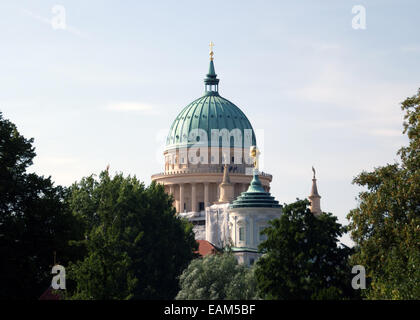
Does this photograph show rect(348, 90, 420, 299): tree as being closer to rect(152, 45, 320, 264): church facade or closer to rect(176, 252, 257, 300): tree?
rect(176, 252, 257, 300): tree

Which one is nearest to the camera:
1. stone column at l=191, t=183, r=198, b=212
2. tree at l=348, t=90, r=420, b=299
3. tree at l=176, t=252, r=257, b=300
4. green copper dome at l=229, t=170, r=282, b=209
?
tree at l=348, t=90, r=420, b=299

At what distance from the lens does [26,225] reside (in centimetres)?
7925

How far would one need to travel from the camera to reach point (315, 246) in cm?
7325

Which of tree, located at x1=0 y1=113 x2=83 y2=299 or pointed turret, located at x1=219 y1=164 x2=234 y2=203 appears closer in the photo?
tree, located at x1=0 y1=113 x2=83 y2=299

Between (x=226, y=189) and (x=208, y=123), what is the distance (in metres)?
21.6

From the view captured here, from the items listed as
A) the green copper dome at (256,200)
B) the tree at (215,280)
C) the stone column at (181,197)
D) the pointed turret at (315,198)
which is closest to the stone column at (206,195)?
the stone column at (181,197)

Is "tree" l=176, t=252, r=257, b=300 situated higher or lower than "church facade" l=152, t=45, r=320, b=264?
lower

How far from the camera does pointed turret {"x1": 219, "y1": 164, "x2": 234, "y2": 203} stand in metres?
172

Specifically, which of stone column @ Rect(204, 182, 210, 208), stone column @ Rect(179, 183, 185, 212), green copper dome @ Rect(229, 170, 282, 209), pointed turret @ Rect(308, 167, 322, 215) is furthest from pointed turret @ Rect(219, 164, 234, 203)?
green copper dome @ Rect(229, 170, 282, 209)

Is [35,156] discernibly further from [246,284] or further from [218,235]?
[218,235]

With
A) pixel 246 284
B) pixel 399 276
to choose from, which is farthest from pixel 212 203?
pixel 399 276

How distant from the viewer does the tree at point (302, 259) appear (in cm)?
7156

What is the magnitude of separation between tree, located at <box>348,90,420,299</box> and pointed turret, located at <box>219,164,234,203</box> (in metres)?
99.5
